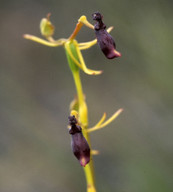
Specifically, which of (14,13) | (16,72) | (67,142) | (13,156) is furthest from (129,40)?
(14,13)

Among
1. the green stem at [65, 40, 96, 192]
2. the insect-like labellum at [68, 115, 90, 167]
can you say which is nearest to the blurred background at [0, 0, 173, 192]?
the green stem at [65, 40, 96, 192]

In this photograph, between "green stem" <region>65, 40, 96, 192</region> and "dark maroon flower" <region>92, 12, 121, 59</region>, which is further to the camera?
"green stem" <region>65, 40, 96, 192</region>

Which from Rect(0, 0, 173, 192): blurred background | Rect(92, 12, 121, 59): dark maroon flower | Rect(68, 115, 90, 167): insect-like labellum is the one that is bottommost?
Rect(68, 115, 90, 167): insect-like labellum

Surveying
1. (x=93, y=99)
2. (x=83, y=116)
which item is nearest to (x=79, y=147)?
(x=83, y=116)

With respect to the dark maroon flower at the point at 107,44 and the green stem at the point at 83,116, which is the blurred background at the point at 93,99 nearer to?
the green stem at the point at 83,116

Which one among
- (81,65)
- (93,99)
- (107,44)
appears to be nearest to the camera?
(107,44)

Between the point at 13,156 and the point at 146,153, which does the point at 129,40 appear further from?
the point at 13,156

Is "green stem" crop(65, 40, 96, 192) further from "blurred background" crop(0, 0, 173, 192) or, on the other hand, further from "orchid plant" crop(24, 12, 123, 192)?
"blurred background" crop(0, 0, 173, 192)

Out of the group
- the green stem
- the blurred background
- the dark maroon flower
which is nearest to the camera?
the dark maroon flower

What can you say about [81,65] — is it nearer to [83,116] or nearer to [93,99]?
[83,116]
